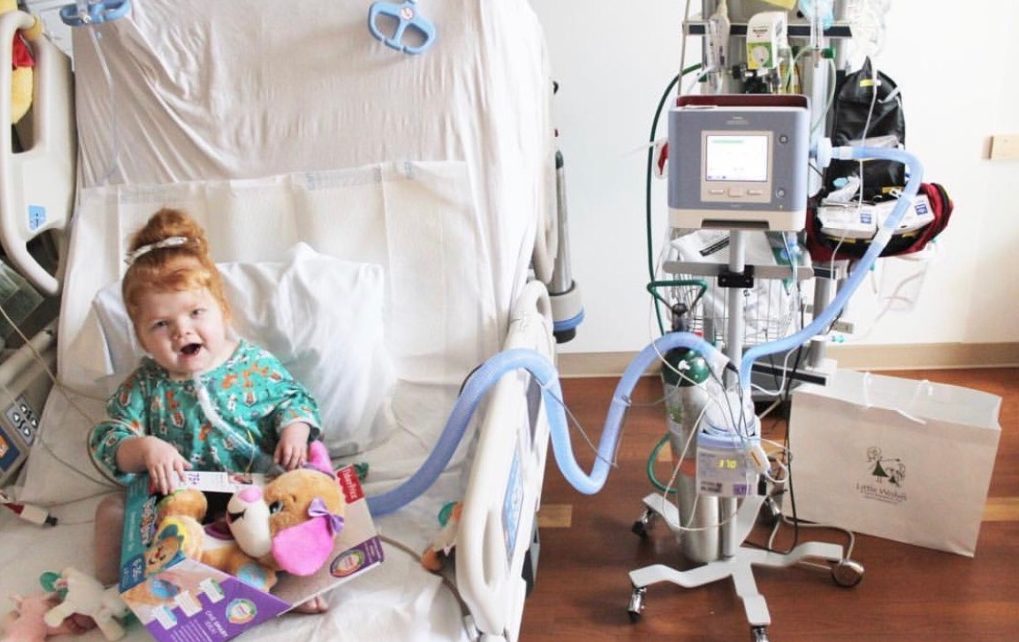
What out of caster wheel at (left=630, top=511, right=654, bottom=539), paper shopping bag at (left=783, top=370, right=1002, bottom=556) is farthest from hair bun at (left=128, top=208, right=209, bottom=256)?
paper shopping bag at (left=783, top=370, right=1002, bottom=556)

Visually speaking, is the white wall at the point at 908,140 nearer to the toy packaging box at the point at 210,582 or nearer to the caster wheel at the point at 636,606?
the caster wheel at the point at 636,606

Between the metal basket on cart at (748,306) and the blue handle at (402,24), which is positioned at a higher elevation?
the blue handle at (402,24)

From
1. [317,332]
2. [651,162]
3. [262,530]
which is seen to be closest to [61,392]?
[317,332]

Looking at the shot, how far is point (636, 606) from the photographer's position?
5.69 ft

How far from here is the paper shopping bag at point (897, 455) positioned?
1772 mm

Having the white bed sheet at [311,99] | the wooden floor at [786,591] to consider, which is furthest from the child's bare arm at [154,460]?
the wooden floor at [786,591]

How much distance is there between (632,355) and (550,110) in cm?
90

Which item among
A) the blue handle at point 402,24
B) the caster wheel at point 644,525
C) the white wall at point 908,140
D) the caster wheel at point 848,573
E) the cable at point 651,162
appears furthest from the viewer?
the white wall at point 908,140

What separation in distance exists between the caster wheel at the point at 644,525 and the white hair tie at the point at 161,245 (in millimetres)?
1179

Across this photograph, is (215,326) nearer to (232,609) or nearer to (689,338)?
(232,609)

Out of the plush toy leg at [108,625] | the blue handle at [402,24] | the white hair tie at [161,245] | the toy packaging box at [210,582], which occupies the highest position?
the blue handle at [402,24]

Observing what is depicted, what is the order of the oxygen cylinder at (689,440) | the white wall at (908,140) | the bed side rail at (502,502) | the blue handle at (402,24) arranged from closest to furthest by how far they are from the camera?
the bed side rail at (502,502)
the oxygen cylinder at (689,440)
the blue handle at (402,24)
the white wall at (908,140)

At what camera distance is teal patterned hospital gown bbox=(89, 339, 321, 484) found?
143 centimetres

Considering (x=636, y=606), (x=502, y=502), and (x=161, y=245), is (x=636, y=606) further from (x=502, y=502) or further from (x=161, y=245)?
(x=161, y=245)
